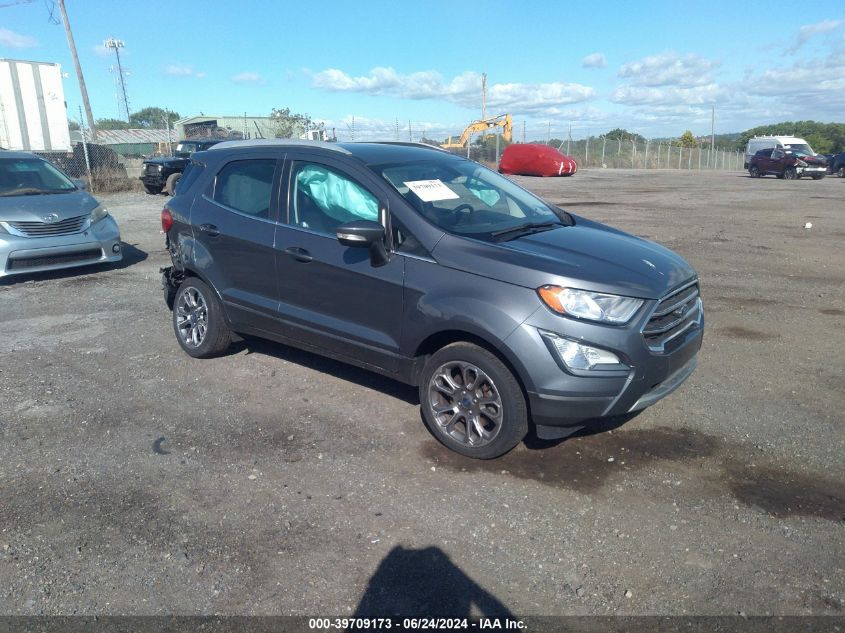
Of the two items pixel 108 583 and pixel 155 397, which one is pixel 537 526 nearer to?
pixel 108 583

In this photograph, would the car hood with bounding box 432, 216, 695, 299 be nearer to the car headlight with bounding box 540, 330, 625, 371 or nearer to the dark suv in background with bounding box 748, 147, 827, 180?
the car headlight with bounding box 540, 330, 625, 371

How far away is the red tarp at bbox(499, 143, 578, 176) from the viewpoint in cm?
3569

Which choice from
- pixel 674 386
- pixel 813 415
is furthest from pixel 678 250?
pixel 674 386

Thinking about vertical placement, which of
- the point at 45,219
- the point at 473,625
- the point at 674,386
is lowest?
the point at 473,625

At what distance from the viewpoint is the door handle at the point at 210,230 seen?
5.58 meters

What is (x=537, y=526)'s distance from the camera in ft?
11.7

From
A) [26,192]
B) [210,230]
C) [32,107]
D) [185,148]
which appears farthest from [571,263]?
[32,107]

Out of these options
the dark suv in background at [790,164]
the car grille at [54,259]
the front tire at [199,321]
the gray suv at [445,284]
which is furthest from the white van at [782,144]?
the front tire at [199,321]

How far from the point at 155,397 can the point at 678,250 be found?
898 centimetres

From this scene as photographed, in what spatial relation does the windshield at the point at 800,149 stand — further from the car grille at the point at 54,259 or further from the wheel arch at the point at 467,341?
the wheel arch at the point at 467,341

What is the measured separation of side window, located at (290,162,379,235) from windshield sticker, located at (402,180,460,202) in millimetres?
298

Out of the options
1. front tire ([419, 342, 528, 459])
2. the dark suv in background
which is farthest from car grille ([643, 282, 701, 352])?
the dark suv in background

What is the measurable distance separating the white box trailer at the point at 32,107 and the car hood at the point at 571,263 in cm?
2375

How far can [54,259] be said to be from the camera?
927cm
